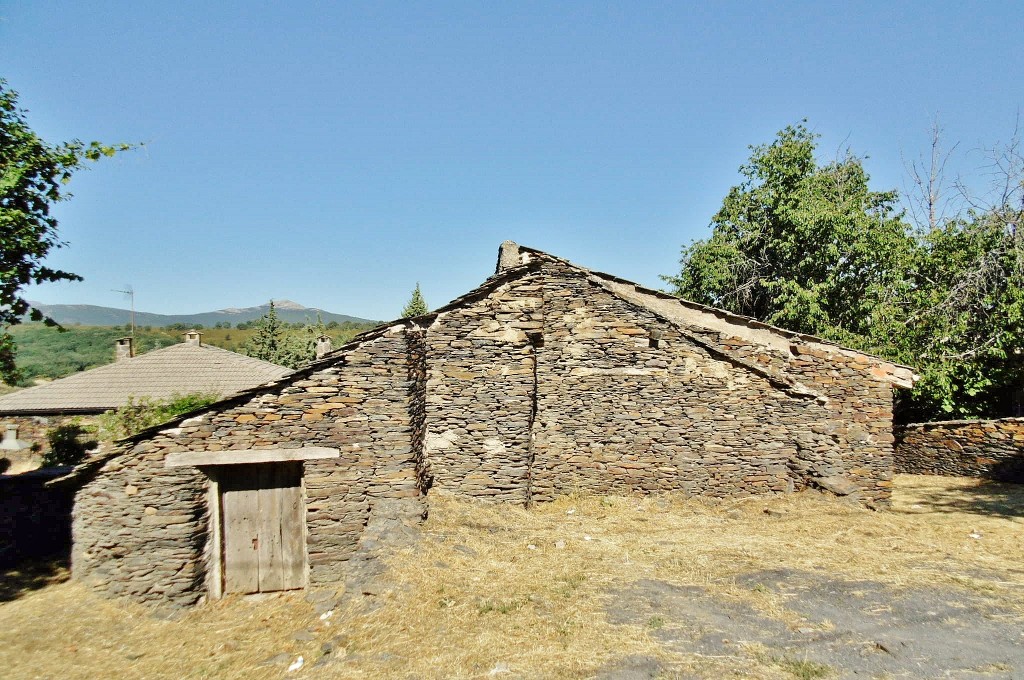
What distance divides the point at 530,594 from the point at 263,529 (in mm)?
4404

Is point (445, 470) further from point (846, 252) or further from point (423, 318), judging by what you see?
point (846, 252)

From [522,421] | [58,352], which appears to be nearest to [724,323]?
[522,421]

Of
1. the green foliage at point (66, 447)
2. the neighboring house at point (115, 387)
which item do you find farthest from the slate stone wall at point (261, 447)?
the neighboring house at point (115, 387)

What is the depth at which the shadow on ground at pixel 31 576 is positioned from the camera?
9.13 metres

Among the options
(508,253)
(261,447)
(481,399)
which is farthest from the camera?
(508,253)

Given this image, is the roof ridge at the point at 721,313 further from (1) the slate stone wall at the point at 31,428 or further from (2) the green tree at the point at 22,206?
(1) the slate stone wall at the point at 31,428

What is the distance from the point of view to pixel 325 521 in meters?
8.69

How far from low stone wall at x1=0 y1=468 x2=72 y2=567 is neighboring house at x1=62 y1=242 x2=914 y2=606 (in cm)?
319

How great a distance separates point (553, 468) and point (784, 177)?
62.7ft

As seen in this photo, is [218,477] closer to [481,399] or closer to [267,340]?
[481,399]

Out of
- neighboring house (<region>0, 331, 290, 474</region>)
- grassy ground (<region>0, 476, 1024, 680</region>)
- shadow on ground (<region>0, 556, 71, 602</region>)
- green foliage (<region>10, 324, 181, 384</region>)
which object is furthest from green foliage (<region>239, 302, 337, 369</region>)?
grassy ground (<region>0, 476, 1024, 680</region>)

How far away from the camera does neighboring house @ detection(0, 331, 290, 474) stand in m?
20.8

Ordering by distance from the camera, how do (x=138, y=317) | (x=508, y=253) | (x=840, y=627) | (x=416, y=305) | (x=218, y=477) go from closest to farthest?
1. (x=840, y=627)
2. (x=218, y=477)
3. (x=508, y=253)
4. (x=416, y=305)
5. (x=138, y=317)

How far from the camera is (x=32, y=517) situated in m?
10.9
